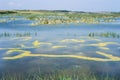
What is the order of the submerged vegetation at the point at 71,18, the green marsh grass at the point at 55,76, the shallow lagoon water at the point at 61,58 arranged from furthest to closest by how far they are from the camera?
1. the submerged vegetation at the point at 71,18
2. the shallow lagoon water at the point at 61,58
3. the green marsh grass at the point at 55,76

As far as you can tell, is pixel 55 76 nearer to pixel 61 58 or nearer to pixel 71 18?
pixel 61 58

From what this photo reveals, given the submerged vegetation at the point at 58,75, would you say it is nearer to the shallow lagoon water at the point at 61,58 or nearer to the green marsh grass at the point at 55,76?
the green marsh grass at the point at 55,76

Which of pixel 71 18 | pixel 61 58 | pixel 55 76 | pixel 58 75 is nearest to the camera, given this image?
pixel 55 76

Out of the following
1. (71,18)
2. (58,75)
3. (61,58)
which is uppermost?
(58,75)

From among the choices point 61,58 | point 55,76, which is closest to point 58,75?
point 55,76

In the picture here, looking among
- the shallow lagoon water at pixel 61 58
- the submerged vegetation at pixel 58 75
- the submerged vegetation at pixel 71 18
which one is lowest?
the submerged vegetation at pixel 71 18

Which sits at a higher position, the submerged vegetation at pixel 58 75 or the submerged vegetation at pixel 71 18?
the submerged vegetation at pixel 58 75

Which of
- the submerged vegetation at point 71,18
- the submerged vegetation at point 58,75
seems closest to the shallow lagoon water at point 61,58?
the submerged vegetation at point 58,75

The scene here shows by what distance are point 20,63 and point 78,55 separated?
3.54 meters

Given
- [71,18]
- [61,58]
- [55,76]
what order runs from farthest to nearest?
1. [71,18]
2. [61,58]
3. [55,76]

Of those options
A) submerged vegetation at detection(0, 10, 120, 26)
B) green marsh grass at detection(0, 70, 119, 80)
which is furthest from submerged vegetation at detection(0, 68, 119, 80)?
submerged vegetation at detection(0, 10, 120, 26)

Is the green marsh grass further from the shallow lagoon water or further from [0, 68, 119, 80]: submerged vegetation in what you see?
the shallow lagoon water

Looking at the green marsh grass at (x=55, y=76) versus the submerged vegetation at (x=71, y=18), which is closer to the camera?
the green marsh grass at (x=55, y=76)

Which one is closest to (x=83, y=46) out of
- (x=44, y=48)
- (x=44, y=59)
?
(x=44, y=48)
